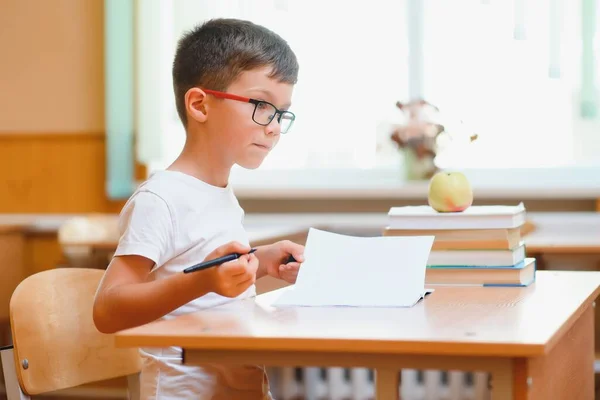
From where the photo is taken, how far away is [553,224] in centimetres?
328

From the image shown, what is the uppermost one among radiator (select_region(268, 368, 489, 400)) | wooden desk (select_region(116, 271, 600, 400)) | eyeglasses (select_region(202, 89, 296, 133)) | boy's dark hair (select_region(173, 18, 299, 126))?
boy's dark hair (select_region(173, 18, 299, 126))

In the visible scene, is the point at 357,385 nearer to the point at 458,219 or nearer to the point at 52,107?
the point at 52,107

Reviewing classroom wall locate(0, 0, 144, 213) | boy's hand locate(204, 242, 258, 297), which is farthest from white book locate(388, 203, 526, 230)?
classroom wall locate(0, 0, 144, 213)

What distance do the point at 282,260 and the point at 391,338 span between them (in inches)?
21.1

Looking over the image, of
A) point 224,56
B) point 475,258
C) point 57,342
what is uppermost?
point 224,56

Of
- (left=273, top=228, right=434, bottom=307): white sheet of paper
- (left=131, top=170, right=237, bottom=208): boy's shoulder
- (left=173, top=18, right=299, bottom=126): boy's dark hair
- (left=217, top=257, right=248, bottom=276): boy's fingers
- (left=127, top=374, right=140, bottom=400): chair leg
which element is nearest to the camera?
(left=217, top=257, right=248, bottom=276): boy's fingers

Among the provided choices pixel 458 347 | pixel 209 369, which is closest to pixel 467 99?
pixel 209 369

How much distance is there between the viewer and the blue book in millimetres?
1592

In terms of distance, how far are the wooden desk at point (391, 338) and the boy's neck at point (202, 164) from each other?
0.31m

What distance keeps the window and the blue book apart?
1.87 metres

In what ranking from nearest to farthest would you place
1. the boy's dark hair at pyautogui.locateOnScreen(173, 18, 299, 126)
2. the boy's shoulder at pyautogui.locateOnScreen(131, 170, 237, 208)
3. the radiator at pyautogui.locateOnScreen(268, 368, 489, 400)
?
the boy's shoulder at pyautogui.locateOnScreen(131, 170, 237, 208), the boy's dark hair at pyautogui.locateOnScreen(173, 18, 299, 126), the radiator at pyautogui.locateOnScreen(268, 368, 489, 400)

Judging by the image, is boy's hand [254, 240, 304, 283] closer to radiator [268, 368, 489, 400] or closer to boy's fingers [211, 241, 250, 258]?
boy's fingers [211, 241, 250, 258]

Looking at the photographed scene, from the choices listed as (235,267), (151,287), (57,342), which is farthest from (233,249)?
(57,342)

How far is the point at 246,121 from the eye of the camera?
151cm
